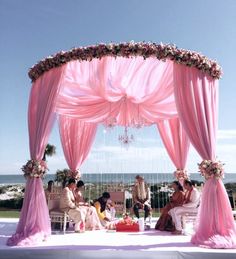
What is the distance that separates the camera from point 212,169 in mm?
5211

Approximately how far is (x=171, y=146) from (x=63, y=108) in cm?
314

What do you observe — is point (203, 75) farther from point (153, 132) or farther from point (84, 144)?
point (84, 144)

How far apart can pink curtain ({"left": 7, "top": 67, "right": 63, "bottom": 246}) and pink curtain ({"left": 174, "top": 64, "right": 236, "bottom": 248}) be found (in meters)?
2.33

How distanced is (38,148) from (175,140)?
13.9ft

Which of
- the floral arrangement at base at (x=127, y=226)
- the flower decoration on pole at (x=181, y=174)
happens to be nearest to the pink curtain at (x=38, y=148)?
the floral arrangement at base at (x=127, y=226)

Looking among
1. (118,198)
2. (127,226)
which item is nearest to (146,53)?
(127,226)

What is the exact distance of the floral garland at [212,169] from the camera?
17.1 feet

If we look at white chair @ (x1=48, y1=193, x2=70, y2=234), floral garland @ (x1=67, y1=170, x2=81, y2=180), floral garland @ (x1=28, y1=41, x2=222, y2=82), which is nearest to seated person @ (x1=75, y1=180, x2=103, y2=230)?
white chair @ (x1=48, y1=193, x2=70, y2=234)

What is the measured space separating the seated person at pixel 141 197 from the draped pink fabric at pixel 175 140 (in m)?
1.18

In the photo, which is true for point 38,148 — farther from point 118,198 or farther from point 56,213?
point 118,198

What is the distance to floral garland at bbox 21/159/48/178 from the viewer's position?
5594 mm

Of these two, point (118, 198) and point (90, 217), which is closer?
point (90, 217)

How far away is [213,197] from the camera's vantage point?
5.10m

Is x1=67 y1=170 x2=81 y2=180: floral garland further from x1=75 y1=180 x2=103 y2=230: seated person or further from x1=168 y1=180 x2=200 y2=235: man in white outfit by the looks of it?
x1=168 y1=180 x2=200 y2=235: man in white outfit
